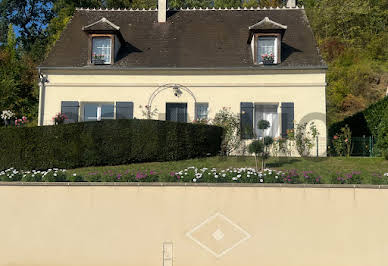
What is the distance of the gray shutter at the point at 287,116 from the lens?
50.3 ft

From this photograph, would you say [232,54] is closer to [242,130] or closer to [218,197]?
[242,130]

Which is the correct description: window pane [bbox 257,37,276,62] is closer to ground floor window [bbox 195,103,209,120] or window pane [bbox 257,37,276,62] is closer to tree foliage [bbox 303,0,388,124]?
ground floor window [bbox 195,103,209,120]

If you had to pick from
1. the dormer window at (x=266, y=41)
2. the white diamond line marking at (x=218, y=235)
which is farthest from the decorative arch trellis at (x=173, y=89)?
the white diamond line marking at (x=218, y=235)

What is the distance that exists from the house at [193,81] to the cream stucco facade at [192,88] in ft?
0.13

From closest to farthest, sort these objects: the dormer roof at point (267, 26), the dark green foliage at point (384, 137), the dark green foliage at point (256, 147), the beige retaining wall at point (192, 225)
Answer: the beige retaining wall at point (192, 225) < the dark green foliage at point (256, 147) < the dark green foliage at point (384, 137) < the dormer roof at point (267, 26)

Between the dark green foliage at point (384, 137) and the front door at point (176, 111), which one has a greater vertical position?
the front door at point (176, 111)

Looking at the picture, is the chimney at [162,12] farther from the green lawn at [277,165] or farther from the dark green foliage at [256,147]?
the dark green foliage at [256,147]

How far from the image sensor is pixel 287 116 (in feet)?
50.6

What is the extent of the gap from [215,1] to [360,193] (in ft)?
80.4

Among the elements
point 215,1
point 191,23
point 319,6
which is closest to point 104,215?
point 191,23

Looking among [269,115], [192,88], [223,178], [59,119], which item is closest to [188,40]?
[192,88]

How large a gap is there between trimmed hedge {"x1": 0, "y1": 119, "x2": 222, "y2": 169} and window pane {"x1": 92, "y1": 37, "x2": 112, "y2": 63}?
5353mm

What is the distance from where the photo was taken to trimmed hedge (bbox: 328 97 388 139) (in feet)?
47.2

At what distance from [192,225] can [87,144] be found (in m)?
4.77
